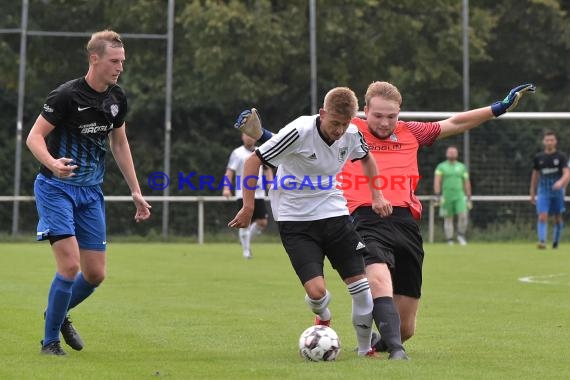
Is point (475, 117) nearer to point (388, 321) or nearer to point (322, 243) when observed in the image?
point (322, 243)

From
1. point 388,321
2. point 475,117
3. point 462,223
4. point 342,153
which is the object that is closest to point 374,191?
point 342,153

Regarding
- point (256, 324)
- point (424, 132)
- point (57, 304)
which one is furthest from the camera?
point (256, 324)

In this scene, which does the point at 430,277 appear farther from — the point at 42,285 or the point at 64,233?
the point at 64,233

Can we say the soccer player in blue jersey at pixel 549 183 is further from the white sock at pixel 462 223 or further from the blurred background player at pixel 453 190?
Result: the white sock at pixel 462 223

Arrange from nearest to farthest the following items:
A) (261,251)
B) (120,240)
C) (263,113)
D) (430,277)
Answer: (430,277), (261,251), (120,240), (263,113)

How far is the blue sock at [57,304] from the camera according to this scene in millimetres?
7816

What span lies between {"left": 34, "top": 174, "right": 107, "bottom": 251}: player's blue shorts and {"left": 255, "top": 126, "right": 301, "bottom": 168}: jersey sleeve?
1264 millimetres

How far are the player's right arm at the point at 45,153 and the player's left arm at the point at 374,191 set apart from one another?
72.6 inches

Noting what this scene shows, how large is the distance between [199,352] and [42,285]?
20.0ft

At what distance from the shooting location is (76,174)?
25.9 ft

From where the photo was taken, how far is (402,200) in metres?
8.12

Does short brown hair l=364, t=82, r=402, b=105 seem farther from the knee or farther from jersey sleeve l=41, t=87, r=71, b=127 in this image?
the knee

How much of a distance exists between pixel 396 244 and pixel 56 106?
236 cm

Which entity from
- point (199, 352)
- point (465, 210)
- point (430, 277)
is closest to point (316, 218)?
point (199, 352)
